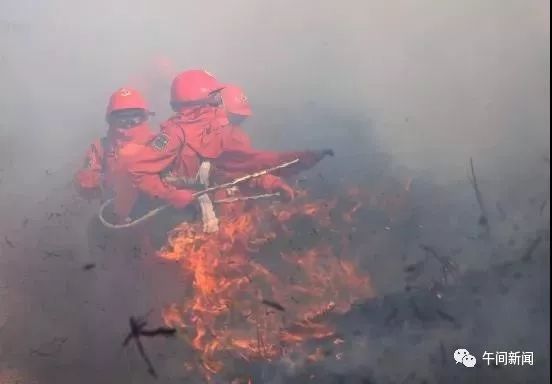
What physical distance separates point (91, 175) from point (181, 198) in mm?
464

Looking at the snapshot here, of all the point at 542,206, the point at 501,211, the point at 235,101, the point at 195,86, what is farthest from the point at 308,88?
the point at 542,206

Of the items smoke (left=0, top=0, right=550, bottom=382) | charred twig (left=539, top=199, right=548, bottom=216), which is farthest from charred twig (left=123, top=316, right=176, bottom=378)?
charred twig (left=539, top=199, right=548, bottom=216)

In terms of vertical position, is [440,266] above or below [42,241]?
below

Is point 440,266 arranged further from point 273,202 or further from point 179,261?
point 179,261

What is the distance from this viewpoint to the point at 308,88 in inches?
110

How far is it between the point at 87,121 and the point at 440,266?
1.82 m

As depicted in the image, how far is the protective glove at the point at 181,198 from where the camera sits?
2.81m

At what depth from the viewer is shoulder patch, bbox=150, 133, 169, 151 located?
2846 mm

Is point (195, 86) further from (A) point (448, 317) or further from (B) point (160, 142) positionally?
(A) point (448, 317)

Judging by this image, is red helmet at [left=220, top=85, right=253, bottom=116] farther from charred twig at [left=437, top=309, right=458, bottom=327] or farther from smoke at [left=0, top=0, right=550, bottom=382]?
charred twig at [left=437, top=309, right=458, bottom=327]

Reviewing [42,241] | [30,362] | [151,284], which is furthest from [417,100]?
[30,362]

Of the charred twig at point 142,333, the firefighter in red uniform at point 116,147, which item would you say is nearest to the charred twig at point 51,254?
the firefighter in red uniform at point 116,147

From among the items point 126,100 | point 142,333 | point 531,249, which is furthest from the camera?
point 126,100

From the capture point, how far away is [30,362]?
283 centimetres
